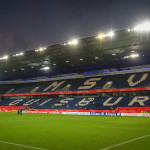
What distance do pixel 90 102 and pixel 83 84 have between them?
339 inches

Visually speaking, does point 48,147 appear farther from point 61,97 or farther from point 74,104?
point 61,97

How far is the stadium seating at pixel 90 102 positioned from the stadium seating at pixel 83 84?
2.94 meters

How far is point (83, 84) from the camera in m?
53.4

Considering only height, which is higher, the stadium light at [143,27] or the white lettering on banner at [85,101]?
the stadium light at [143,27]

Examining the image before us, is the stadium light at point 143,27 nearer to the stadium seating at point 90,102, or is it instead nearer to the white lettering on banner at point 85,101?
the stadium seating at point 90,102

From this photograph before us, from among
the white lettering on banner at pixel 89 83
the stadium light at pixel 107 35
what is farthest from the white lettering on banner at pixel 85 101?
the stadium light at pixel 107 35

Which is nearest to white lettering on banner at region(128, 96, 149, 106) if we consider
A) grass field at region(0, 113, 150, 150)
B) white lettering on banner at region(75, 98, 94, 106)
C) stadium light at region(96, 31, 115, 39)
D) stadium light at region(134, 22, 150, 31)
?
white lettering on banner at region(75, 98, 94, 106)

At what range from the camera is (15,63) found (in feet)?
149

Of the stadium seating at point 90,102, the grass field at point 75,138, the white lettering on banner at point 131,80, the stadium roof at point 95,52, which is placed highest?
the stadium roof at point 95,52

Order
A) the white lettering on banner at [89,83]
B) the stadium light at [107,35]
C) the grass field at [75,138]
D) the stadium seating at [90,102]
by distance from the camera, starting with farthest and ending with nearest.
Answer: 1. the white lettering on banner at [89,83]
2. the stadium seating at [90,102]
3. the stadium light at [107,35]
4. the grass field at [75,138]

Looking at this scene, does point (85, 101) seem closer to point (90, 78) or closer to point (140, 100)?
point (90, 78)

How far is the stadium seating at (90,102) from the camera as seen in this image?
40.3m

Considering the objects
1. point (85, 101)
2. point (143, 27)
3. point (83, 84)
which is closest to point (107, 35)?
point (143, 27)

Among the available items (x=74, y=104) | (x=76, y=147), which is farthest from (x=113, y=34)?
(x=74, y=104)
